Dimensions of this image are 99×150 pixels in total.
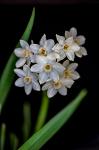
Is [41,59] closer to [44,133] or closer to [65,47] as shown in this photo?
[65,47]

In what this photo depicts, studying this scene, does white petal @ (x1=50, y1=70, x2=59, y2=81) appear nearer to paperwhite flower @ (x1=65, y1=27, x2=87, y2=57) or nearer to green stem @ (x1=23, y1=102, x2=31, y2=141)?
paperwhite flower @ (x1=65, y1=27, x2=87, y2=57)

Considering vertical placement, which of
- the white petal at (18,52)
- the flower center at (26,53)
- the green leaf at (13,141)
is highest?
the white petal at (18,52)

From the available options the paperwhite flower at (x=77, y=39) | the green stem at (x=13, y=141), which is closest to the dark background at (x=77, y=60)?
the green stem at (x=13, y=141)

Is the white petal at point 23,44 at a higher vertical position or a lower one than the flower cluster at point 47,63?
higher

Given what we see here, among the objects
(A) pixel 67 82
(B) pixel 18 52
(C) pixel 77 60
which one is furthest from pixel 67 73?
(C) pixel 77 60

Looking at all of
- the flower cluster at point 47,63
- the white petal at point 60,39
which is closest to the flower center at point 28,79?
the flower cluster at point 47,63

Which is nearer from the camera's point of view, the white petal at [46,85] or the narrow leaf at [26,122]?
the white petal at [46,85]

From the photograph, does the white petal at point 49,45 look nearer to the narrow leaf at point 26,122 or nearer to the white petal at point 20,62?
the white petal at point 20,62

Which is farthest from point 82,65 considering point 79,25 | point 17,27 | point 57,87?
point 57,87
